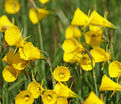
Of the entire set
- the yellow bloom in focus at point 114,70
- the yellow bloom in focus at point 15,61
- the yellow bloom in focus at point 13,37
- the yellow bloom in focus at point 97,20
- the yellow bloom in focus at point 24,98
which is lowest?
the yellow bloom in focus at point 24,98

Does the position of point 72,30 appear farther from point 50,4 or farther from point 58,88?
point 58,88

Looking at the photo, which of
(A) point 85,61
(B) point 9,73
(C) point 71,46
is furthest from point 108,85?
(B) point 9,73

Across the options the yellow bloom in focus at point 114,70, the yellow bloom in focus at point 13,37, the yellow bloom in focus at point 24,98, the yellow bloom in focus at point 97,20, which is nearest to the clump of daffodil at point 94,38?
the yellow bloom in focus at point 97,20

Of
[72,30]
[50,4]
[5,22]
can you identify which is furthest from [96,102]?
[50,4]

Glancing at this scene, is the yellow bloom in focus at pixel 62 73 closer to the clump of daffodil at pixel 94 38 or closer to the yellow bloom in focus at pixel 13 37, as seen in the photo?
the yellow bloom in focus at pixel 13 37

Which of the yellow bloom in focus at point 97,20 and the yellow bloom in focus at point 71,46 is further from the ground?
the yellow bloom in focus at point 97,20

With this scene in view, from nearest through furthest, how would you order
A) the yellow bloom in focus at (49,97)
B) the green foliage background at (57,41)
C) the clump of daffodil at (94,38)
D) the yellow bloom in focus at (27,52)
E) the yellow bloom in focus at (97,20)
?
the yellow bloom in focus at (49,97) → the yellow bloom in focus at (27,52) → the green foliage background at (57,41) → the yellow bloom in focus at (97,20) → the clump of daffodil at (94,38)

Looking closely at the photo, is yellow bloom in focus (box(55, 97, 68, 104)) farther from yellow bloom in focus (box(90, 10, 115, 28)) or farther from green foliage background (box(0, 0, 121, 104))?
yellow bloom in focus (box(90, 10, 115, 28))

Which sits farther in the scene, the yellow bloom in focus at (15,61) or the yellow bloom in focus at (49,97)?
the yellow bloom in focus at (15,61)
